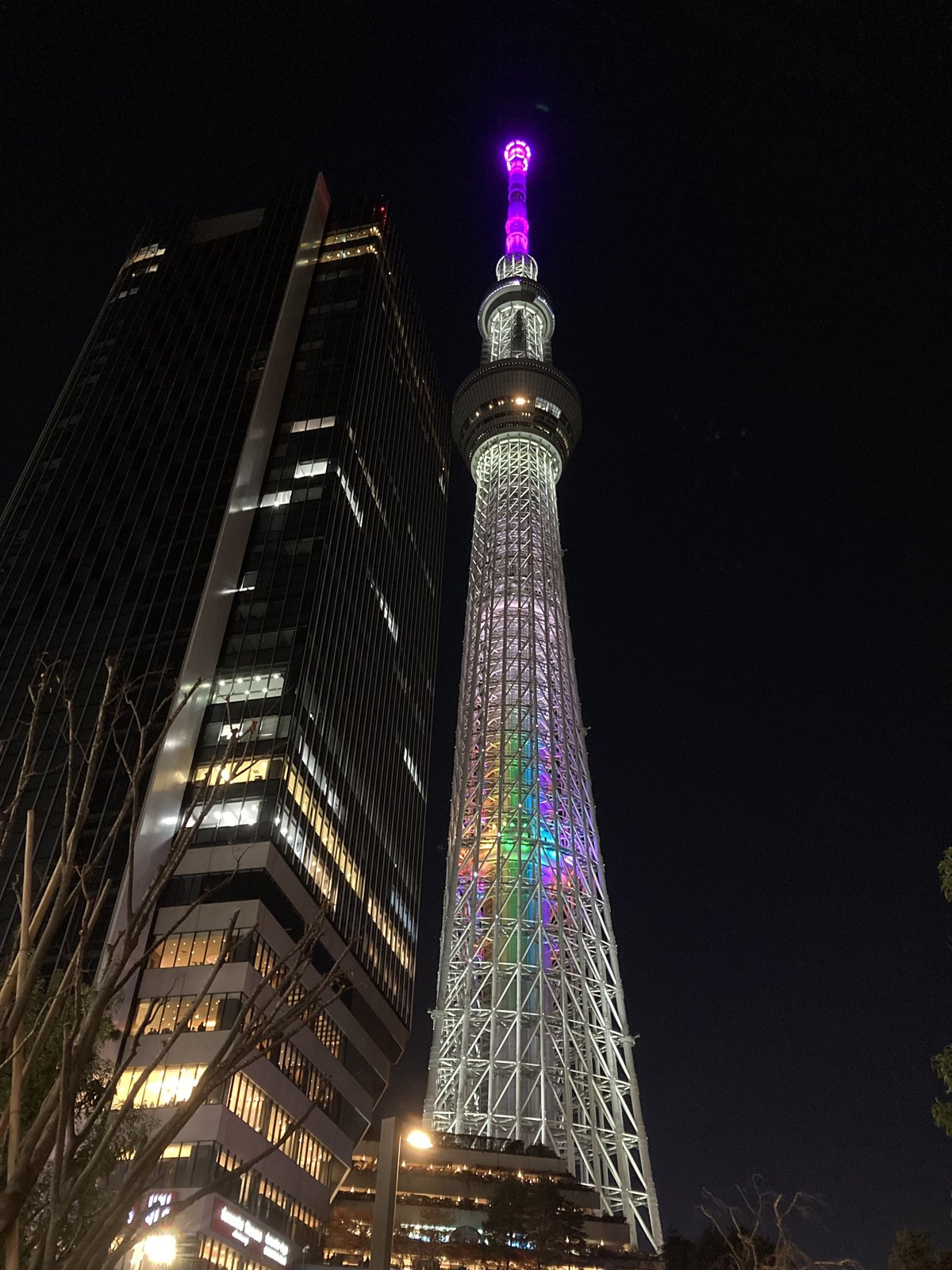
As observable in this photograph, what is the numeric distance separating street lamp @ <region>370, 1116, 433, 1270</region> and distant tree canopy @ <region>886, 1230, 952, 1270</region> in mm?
35740

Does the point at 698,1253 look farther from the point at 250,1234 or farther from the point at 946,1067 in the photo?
the point at 946,1067

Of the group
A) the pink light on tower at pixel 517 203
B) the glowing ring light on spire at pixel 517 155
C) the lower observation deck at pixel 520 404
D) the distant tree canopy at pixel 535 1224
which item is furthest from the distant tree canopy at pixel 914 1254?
the glowing ring light on spire at pixel 517 155

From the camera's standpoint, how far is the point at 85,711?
56344 mm

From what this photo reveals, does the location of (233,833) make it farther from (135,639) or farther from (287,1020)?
(287,1020)

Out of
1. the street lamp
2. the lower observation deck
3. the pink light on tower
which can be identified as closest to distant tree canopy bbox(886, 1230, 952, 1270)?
the street lamp

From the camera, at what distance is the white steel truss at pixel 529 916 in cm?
6462

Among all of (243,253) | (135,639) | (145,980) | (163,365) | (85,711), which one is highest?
(243,253)

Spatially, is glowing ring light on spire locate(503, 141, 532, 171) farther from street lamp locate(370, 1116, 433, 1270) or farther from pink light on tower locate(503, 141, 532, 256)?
street lamp locate(370, 1116, 433, 1270)

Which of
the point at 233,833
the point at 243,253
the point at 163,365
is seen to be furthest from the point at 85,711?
the point at 243,253

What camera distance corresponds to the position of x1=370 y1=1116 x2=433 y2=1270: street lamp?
461 inches

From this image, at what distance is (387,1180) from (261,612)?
2124 inches

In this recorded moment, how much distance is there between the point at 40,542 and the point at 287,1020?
68445 millimetres

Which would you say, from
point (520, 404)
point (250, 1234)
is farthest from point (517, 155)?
point (250, 1234)

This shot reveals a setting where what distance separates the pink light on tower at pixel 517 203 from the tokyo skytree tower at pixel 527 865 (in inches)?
872
